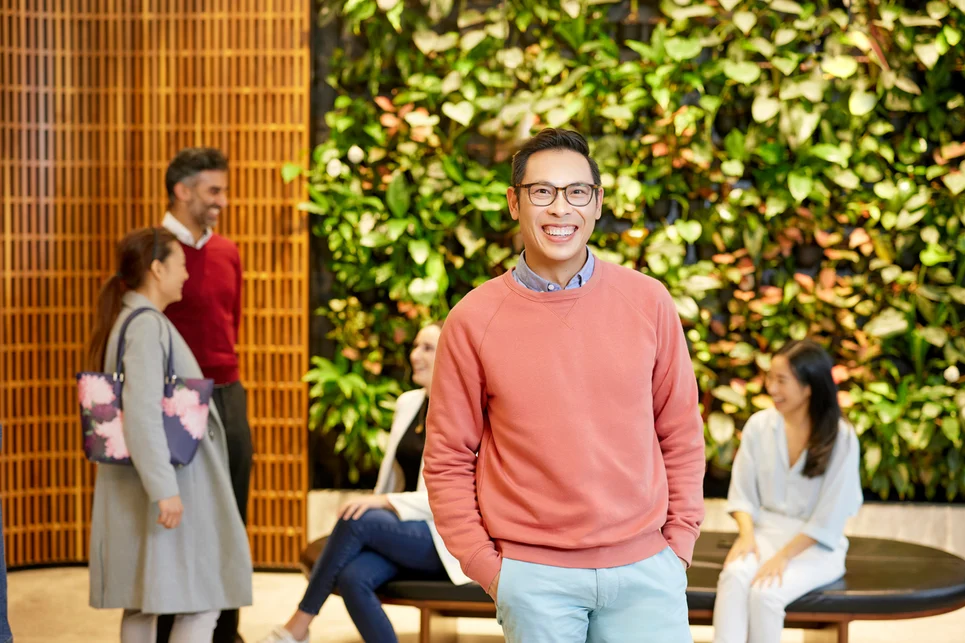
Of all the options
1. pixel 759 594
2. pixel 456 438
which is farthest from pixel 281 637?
pixel 456 438

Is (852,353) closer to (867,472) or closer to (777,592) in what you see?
(867,472)

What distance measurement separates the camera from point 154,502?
9.44 ft

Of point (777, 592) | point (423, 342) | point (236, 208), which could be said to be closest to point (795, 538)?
point (777, 592)

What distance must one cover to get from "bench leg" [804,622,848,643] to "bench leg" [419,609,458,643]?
1.16 m

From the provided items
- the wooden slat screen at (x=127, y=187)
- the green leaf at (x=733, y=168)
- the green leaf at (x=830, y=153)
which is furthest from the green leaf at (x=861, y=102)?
the wooden slat screen at (x=127, y=187)

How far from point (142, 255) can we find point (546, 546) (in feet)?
5.35

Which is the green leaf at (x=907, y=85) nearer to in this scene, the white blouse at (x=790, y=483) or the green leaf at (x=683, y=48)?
the green leaf at (x=683, y=48)

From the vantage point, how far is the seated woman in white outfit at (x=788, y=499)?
10.2ft

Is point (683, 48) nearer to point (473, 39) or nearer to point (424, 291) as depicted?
point (473, 39)

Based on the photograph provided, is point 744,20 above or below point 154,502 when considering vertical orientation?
above

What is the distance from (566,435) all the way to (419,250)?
110 inches

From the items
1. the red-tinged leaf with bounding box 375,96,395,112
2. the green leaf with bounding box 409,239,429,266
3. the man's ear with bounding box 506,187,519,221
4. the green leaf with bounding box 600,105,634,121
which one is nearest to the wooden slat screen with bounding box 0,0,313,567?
the red-tinged leaf with bounding box 375,96,395,112

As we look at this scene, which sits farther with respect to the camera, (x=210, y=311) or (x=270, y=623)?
(x=270, y=623)

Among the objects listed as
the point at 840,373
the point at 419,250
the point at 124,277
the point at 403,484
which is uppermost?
the point at 419,250
